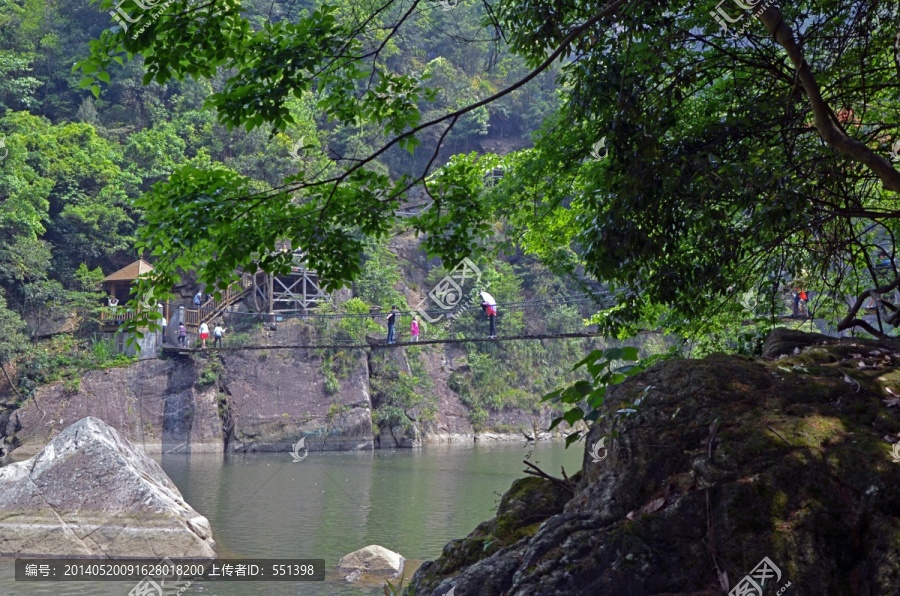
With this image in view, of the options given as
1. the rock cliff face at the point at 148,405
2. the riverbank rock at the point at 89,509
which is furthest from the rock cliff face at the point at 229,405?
the riverbank rock at the point at 89,509

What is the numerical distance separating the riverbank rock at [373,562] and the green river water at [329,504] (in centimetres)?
18

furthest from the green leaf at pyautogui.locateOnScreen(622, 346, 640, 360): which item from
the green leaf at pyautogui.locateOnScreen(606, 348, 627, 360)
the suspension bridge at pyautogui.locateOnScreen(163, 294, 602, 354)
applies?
the suspension bridge at pyautogui.locateOnScreen(163, 294, 602, 354)

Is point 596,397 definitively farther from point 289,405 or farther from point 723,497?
point 289,405

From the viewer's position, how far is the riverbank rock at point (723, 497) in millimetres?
1689

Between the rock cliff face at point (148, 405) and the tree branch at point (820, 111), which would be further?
the rock cliff face at point (148, 405)

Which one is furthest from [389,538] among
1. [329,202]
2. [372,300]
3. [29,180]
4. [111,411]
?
[29,180]

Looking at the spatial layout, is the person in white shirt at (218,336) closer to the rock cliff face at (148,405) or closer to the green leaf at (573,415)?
the rock cliff face at (148,405)

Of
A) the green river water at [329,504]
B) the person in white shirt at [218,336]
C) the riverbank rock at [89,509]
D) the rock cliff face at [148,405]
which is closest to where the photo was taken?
the green river water at [329,504]

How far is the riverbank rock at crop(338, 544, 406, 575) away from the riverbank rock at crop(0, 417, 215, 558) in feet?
4.41

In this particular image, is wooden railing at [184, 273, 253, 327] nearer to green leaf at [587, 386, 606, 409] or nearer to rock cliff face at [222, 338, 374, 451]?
rock cliff face at [222, 338, 374, 451]

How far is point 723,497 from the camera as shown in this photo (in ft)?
5.82

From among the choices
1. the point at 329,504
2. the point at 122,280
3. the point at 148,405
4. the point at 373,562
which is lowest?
the point at 329,504

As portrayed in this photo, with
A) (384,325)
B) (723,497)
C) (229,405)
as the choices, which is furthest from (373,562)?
(384,325)

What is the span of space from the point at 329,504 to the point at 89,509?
4.59 metres
